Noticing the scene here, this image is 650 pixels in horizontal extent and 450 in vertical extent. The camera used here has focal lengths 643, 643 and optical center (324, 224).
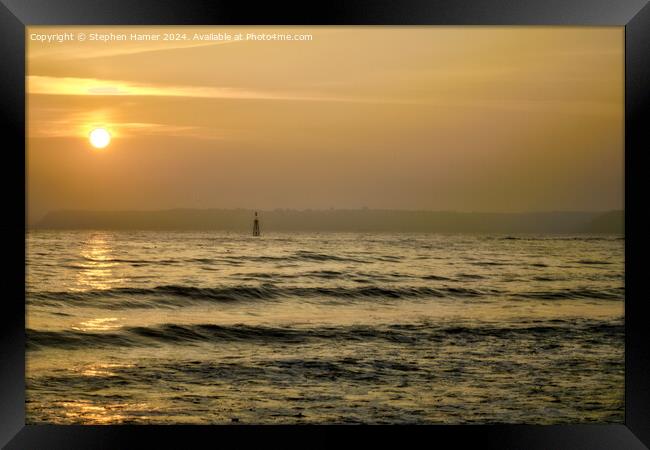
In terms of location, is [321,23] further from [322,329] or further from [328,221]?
[328,221]

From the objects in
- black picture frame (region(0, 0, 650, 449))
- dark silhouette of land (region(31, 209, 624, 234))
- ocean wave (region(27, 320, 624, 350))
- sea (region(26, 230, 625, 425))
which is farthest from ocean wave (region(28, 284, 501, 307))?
black picture frame (region(0, 0, 650, 449))

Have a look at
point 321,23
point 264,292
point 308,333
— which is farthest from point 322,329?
point 321,23

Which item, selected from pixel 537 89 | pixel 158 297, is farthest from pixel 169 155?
pixel 537 89

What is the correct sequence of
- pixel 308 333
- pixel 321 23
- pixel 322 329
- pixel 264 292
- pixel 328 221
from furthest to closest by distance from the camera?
pixel 264 292 → pixel 328 221 → pixel 322 329 → pixel 308 333 → pixel 321 23

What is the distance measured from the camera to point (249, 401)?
436 cm

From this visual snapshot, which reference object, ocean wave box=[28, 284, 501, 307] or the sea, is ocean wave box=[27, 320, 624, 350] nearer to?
the sea

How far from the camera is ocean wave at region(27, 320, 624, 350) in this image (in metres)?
5.90

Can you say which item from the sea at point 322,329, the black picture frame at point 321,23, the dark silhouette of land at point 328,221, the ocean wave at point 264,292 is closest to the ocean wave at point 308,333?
the sea at point 322,329

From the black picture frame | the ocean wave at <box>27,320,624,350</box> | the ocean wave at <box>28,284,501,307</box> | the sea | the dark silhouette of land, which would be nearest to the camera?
the black picture frame

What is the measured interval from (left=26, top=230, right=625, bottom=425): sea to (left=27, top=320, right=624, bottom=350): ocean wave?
0.08 ft

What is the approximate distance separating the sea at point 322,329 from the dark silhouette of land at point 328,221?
31 cm

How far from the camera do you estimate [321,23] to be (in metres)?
3.24

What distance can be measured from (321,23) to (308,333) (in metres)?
3.80

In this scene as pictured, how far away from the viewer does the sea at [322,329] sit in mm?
4328
